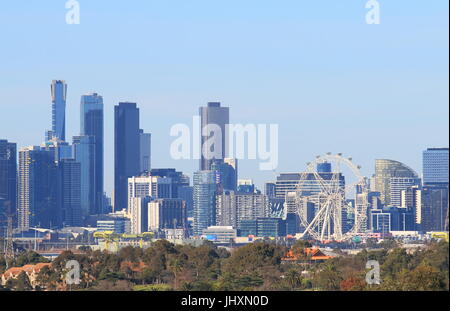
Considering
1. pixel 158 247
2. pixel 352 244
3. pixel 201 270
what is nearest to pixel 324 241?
pixel 352 244

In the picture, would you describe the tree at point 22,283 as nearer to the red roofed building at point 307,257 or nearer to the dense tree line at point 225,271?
the dense tree line at point 225,271

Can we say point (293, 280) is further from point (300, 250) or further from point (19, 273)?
point (300, 250)

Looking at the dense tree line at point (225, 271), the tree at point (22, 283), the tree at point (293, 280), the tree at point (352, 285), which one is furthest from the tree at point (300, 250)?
the tree at point (352, 285)

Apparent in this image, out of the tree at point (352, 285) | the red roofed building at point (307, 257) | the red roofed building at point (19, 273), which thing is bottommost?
the red roofed building at point (307, 257)

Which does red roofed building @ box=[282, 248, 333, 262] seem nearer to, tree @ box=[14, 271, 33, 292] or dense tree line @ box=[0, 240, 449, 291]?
dense tree line @ box=[0, 240, 449, 291]

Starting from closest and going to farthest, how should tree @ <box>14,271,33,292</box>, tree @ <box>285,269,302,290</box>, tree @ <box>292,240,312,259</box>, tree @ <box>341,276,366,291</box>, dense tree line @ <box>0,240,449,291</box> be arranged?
tree @ <box>341,276,366,291</box> → dense tree line @ <box>0,240,449,291</box> → tree @ <box>14,271,33,292</box> → tree @ <box>285,269,302,290</box> → tree @ <box>292,240,312,259</box>

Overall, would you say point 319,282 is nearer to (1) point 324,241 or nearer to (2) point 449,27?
(2) point 449,27

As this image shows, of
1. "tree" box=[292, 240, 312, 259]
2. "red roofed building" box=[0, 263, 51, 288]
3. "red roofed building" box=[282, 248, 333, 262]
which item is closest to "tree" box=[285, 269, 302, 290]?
"red roofed building" box=[0, 263, 51, 288]

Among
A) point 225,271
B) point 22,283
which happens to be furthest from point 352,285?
point 225,271
